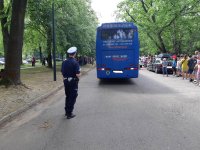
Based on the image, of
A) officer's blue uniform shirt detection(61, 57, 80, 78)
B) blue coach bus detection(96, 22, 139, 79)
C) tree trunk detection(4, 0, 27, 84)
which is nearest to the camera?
officer's blue uniform shirt detection(61, 57, 80, 78)

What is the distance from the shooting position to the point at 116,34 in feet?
69.1

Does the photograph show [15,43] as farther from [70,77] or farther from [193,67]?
[193,67]

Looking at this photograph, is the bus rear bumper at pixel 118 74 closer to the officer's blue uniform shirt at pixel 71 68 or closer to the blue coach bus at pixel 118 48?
the blue coach bus at pixel 118 48

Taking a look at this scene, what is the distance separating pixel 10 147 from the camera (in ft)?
22.3

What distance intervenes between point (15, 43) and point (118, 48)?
6.28m

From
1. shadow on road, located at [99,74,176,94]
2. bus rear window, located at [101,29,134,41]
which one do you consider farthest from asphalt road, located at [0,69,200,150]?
bus rear window, located at [101,29,134,41]

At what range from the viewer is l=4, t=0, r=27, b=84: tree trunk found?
16938 mm

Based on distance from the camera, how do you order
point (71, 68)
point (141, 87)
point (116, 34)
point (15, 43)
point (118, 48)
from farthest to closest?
point (116, 34), point (118, 48), point (141, 87), point (15, 43), point (71, 68)

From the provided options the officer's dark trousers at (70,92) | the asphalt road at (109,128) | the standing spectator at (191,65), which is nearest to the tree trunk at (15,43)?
the asphalt road at (109,128)

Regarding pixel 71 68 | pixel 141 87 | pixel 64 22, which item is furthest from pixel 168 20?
pixel 71 68

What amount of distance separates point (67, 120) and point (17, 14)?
8952 mm

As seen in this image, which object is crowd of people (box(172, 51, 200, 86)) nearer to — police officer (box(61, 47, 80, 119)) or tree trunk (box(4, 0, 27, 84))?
tree trunk (box(4, 0, 27, 84))

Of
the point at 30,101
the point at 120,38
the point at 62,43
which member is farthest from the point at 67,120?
the point at 62,43

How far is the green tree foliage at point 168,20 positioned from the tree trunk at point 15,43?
29383 mm
